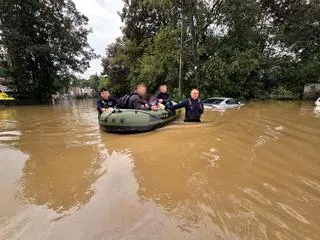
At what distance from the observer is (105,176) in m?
4.13

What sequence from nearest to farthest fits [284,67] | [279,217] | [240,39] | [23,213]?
[279,217], [23,213], [240,39], [284,67]

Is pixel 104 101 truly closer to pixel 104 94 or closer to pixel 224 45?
pixel 104 94

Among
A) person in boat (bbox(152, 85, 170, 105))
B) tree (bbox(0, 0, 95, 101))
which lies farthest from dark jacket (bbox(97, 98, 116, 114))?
tree (bbox(0, 0, 95, 101))

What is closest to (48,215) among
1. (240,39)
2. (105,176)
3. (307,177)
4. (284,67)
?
(105,176)

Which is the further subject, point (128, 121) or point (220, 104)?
point (220, 104)

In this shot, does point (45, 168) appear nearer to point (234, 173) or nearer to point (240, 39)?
point (234, 173)

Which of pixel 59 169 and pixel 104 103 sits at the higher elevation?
pixel 104 103

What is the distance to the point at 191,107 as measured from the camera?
836 cm

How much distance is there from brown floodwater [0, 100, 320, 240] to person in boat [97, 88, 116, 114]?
2410mm

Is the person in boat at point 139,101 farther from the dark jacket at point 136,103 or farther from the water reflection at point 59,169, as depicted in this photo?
the water reflection at point 59,169

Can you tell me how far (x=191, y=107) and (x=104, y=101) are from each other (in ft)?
9.28

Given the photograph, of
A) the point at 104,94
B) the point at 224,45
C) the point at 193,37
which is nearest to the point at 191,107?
the point at 104,94

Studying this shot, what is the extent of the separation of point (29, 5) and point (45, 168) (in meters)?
→ 22.8

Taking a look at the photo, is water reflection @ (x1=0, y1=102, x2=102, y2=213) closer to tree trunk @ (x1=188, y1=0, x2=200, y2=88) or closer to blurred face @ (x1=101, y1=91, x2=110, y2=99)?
blurred face @ (x1=101, y1=91, x2=110, y2=99)
